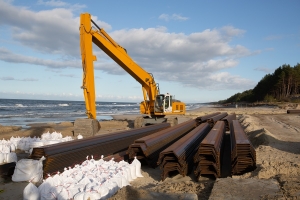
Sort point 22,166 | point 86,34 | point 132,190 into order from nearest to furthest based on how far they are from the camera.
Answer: point 132,190, point 22,166, point 86,34

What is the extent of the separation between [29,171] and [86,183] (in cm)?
185

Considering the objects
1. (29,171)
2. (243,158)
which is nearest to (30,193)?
(29,171)

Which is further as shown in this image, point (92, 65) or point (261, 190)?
point (92, 65)

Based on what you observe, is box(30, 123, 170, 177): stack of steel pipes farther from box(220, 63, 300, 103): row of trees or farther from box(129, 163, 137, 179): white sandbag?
box(220, 63, 300, 103): row of trees

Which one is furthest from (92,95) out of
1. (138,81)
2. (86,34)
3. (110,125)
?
(110,125)

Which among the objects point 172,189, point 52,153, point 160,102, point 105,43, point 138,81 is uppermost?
point 105,43

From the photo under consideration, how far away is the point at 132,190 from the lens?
446 cm

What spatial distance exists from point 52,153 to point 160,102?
38.0 ft

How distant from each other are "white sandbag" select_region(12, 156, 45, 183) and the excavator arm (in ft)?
25.9

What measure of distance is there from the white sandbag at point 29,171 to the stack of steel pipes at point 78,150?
183mm

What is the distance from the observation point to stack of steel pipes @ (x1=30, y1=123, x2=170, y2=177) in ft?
22.5

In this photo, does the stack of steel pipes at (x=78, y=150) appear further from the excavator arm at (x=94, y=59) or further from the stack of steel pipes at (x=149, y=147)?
the excavator arm at (x=94, y=59)

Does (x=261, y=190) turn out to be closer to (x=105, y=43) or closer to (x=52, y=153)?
(x=52, y=153)

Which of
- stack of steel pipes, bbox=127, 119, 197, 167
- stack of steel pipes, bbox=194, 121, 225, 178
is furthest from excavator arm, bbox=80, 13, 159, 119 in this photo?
stack of steel pipes, bbox=194, 121, 225, 178
